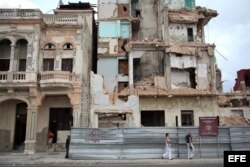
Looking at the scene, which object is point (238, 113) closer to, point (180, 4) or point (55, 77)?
point (180, 4)

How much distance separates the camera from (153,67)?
1476 inches

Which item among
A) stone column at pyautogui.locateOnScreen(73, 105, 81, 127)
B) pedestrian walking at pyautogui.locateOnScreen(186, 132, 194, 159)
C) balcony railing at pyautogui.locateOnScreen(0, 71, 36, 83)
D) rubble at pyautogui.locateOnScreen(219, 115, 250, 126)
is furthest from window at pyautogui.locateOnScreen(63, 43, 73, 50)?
rubble at pyautogui.locateOnScreen(219, 115, 250, 126)

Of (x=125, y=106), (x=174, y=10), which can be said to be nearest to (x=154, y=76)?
(x=125, y=106)

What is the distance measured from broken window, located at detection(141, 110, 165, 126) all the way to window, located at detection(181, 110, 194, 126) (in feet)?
6.89

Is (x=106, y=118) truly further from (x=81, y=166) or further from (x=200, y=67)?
(x=81, y=166)

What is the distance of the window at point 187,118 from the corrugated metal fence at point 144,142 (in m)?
12.1

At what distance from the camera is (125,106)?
102 feet

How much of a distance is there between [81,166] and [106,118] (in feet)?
50.8

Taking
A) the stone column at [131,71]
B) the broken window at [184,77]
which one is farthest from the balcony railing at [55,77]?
the broken window at [184,77]

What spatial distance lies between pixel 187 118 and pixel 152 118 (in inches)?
145

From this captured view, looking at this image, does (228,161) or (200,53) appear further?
(200,53)

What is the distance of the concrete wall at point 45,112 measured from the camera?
2967cm

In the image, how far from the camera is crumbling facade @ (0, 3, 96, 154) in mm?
28219

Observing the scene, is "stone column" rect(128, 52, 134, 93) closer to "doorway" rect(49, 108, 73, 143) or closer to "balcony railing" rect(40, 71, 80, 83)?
"doorway" rect(49, 108, 73, 143)
